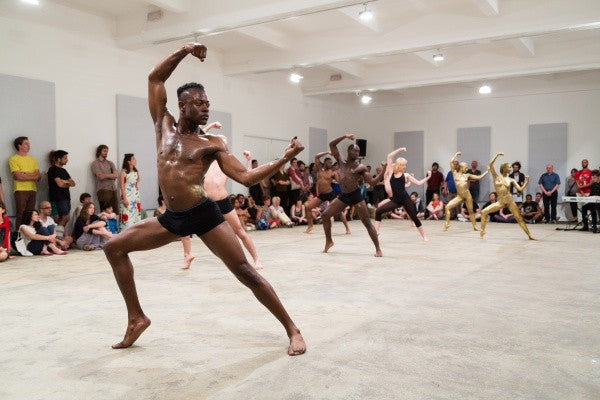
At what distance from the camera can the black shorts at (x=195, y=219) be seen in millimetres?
3164

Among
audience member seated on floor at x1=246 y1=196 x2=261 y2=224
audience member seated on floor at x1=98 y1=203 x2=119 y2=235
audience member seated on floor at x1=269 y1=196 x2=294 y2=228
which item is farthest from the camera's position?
audience member seated on floor at x1=269 y1=196 x2=294 y2=228

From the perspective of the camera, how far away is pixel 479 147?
56.5 ft

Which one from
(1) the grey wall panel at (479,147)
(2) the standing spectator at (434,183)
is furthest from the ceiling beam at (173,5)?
(1) the grey wall panel at (479,147)

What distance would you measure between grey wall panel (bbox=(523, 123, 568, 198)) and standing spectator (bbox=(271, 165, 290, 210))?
8115mm

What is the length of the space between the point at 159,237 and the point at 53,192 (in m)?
6.86

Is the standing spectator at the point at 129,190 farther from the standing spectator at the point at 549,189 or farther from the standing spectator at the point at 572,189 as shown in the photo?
the standing spectator at the point at 572,189

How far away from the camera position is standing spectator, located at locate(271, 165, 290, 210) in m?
14.1

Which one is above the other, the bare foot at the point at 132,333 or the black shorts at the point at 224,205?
the black shorts at the point at 224,205

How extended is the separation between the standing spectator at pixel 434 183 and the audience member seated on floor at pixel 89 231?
37.2 ft

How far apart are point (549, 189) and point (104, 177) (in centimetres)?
1269

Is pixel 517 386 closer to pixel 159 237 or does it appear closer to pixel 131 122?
pixel 159 237

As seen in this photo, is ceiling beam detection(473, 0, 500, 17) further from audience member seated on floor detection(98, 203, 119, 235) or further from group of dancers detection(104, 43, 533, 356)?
audience member seated on floor detection(98, 203, 119, 235)

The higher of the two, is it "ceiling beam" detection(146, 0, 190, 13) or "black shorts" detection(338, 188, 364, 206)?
"ceiling beam" detection(146, 0, 190, 13)

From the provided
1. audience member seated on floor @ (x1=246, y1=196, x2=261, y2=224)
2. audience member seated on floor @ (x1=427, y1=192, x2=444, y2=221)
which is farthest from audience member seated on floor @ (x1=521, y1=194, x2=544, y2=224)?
audience member seated on floor @ (x1=246, y1=196, x2=261, y2=224)
